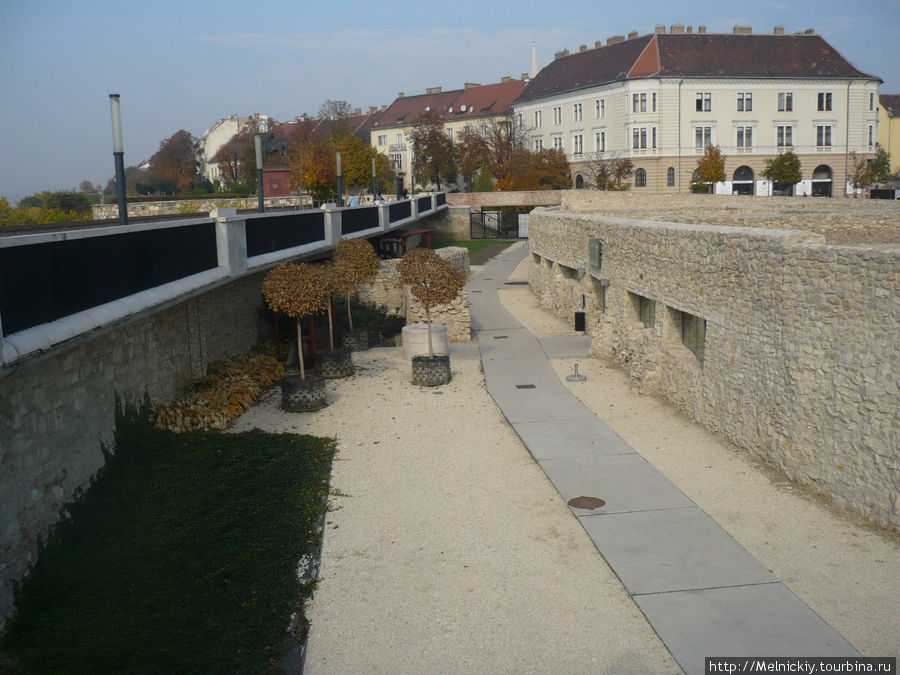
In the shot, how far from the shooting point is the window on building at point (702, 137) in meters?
73.4

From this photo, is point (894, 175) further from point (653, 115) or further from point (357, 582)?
point (357, 582)

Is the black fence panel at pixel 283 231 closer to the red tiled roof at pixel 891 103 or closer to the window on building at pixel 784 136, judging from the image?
the window on building at pixel 784 136

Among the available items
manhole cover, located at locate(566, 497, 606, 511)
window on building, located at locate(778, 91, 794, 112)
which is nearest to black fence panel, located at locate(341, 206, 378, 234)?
manhole cover, located at locate(566, 497, 606, 511)

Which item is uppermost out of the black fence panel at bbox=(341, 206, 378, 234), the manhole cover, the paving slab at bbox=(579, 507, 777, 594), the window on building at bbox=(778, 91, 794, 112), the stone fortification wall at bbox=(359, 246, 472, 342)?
the window on building at bbox=(778, 91, 794, 112)

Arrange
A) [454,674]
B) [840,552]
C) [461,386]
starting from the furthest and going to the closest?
1. [461,386]
2. [840,552]
3. [454,674]

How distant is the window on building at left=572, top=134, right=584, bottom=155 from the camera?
260 ft

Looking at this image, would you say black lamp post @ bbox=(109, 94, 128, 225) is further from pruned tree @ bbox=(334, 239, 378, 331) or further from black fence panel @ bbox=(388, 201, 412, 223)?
black fence panel @ bbox=(388, 201, 412, 223)

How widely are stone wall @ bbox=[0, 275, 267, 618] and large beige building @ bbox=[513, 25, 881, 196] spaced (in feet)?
212

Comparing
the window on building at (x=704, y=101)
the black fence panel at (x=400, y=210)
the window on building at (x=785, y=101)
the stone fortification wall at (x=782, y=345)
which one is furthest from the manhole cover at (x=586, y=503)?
the window on building at (x=785, y=101)

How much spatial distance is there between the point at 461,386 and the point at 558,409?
8.97ft

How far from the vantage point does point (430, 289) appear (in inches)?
651

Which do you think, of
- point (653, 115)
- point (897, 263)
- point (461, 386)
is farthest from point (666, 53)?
point (897, 263)

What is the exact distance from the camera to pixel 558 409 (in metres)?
14.1

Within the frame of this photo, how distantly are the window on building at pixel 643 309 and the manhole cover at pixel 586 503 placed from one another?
6869mm
